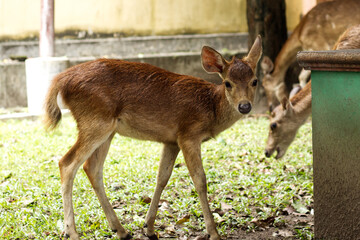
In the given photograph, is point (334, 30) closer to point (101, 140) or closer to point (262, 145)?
point (262, 145)

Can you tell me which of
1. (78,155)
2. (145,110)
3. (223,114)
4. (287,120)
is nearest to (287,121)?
(287,120)

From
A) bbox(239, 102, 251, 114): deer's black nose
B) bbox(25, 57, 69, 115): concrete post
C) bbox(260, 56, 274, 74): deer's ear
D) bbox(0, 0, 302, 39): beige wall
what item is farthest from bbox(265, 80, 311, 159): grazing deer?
bbox(0, 0, 302, 39): beige wall

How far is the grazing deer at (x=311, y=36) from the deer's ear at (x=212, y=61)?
5.07 m

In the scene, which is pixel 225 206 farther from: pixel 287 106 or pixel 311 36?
pixel 311 36

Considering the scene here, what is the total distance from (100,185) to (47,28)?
5709 mm

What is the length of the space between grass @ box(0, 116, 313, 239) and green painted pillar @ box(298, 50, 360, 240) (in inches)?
27.7

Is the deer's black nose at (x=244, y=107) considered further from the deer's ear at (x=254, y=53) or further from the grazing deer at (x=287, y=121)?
the grazing deer at (x=287, y=121)

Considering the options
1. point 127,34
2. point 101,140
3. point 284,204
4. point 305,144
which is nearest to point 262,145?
point 305,144

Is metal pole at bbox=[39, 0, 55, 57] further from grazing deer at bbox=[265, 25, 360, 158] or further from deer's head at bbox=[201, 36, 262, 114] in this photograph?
deer's head at bbox=[201, 36, 262, 114]

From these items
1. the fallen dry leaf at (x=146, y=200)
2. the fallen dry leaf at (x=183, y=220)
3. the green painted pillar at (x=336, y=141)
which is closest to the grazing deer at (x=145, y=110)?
the fallen dry leaf at (x=183, y=220)

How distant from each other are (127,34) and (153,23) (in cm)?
61

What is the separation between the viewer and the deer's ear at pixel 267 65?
413 inches

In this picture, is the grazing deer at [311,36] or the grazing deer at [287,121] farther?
the grazing deer at [311,36]

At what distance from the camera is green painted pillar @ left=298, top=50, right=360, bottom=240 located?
411 cm
